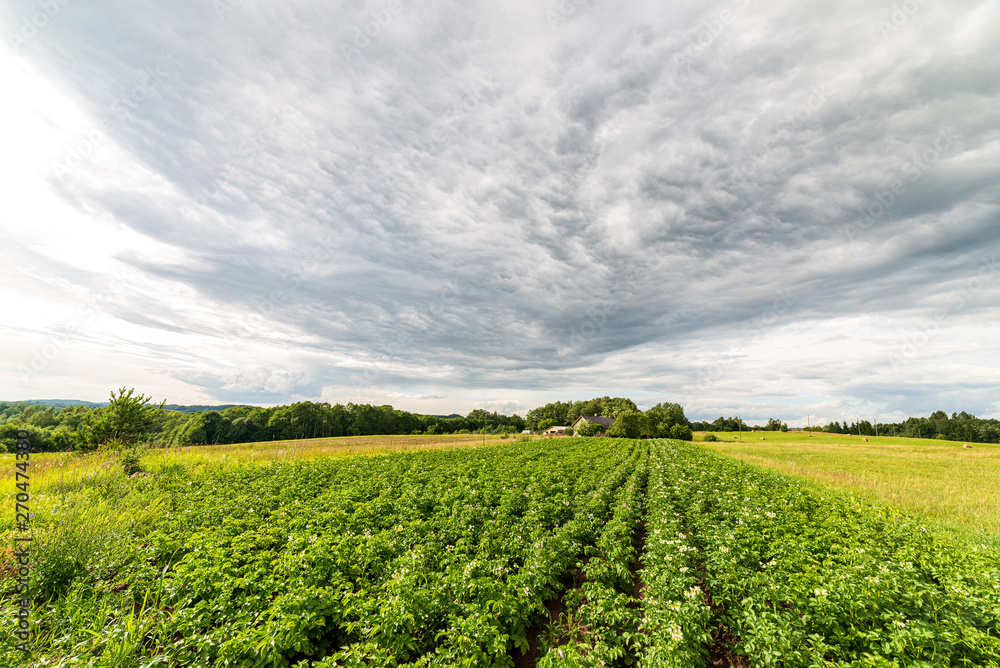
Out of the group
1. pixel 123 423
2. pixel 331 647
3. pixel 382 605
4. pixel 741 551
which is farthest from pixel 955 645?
pixel 123 423

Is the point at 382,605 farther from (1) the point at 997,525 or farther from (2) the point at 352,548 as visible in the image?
(1) the point at 997,525

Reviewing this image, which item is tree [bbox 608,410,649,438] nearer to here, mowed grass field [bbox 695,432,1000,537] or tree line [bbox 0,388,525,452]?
tree line [bbox 0,388,525,452]

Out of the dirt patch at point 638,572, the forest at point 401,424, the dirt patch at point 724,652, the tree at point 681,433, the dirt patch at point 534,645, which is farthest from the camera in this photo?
the tree at point 681,433

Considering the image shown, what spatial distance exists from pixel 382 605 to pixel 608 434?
8794cm

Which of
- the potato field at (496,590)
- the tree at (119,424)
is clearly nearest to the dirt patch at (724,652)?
the potato field at (496,590)

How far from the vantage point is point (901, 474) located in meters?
27.6

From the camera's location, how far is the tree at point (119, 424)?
790 inches

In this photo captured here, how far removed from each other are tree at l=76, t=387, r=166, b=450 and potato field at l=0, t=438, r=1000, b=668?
1255 cm

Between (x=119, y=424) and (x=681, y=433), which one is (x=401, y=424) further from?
(x=119, y=424)

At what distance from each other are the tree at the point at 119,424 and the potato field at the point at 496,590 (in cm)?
1255

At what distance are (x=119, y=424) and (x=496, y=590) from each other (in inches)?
1069

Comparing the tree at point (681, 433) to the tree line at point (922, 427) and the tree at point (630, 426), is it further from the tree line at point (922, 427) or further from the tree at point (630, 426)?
the tree line at point (922, 427)

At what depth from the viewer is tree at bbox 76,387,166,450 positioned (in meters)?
20.1

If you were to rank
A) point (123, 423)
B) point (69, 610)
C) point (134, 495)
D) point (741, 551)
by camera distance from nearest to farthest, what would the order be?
1. point (69, 610)
2. point (741, 551)
3. point (134, 495)
4. point (123, 423)
